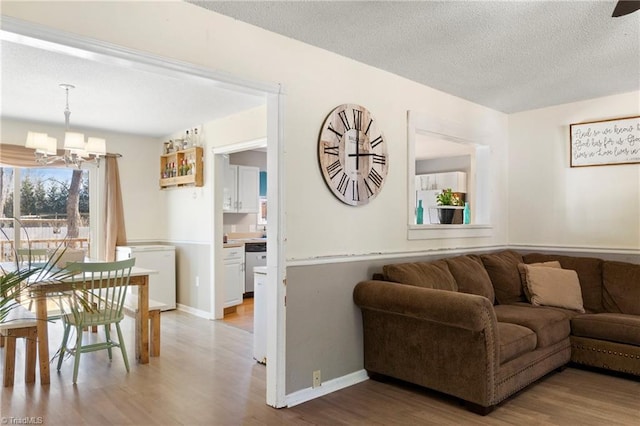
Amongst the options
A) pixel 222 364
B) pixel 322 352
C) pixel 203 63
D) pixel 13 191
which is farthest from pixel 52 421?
pixel 13 191

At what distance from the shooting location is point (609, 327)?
3.46 meters

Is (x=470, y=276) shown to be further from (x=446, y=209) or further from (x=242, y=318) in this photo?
(x=242, y=318)

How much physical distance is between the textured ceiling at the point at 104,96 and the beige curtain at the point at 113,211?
53 cm

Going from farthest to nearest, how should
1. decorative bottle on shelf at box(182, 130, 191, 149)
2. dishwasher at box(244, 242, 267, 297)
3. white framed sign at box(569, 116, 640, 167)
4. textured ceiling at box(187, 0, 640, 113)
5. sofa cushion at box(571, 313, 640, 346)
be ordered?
dishwasher at box(244, 242, 267, 297) → decorative bottle on shelf at box(182, 130, 191, 149) → white framed sign at box(569, 116, 640, 167) → sofa cushion at box(571, 313, 640, 346) → textured ceiling at box(187, 0, 640, 113)

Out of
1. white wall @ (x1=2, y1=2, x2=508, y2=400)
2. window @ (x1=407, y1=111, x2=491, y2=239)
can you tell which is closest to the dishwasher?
window @ (x1=407, y1=111, x2=491, y2=239)

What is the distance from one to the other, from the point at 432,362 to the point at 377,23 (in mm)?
2187

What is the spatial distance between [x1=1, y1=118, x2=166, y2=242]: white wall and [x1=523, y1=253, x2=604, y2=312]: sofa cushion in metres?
5.15

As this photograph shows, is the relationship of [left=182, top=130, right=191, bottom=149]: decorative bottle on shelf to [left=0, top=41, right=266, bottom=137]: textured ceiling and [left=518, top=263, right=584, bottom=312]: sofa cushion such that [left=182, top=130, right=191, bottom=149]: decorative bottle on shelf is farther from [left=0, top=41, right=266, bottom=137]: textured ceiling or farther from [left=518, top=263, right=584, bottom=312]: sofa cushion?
[left=518, top=263, right=584, bottom=312]: sofa cushion

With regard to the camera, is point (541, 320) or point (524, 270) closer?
point (541, 320)

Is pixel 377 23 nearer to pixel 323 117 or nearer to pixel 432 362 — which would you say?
pixel 323 117

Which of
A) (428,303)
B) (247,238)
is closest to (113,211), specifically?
(247,238)

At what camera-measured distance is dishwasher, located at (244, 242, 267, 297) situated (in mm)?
6864

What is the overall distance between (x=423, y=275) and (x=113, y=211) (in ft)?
14.4

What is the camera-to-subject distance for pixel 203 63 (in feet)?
8.50
